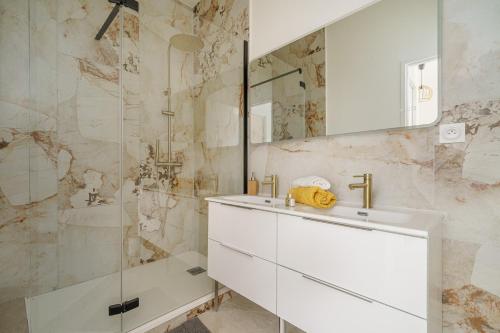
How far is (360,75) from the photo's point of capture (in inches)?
48.7

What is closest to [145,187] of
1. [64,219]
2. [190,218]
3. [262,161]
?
[190,218]

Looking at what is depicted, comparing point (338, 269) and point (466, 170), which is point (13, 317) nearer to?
point (338, 269)

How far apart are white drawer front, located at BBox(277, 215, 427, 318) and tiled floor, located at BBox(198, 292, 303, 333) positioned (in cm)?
63

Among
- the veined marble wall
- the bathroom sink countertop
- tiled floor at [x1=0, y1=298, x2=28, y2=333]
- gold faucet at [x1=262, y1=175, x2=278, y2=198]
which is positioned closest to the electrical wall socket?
the veined marble wall

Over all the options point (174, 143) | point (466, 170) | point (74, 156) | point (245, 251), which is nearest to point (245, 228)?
point (245, 251)

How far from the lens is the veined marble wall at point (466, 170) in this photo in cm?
88

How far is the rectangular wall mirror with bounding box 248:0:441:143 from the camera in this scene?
3.39ft

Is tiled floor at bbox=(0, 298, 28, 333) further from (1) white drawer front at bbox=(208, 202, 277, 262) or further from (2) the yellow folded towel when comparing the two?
(2) the yellow folded towel

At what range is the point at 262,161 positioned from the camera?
179 cm

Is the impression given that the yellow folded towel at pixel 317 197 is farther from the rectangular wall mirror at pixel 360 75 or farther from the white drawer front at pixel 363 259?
the rectangular wall mirror at pixel 360 75

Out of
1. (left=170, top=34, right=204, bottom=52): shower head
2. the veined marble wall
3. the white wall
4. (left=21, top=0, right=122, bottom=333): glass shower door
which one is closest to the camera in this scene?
the veined marble wall

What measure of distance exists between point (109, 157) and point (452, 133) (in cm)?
190

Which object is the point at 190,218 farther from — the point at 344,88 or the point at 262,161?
the point at 344,88

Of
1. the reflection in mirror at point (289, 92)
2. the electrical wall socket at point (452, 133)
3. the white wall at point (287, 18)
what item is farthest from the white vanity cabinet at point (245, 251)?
the white wall at point (287, 18)
